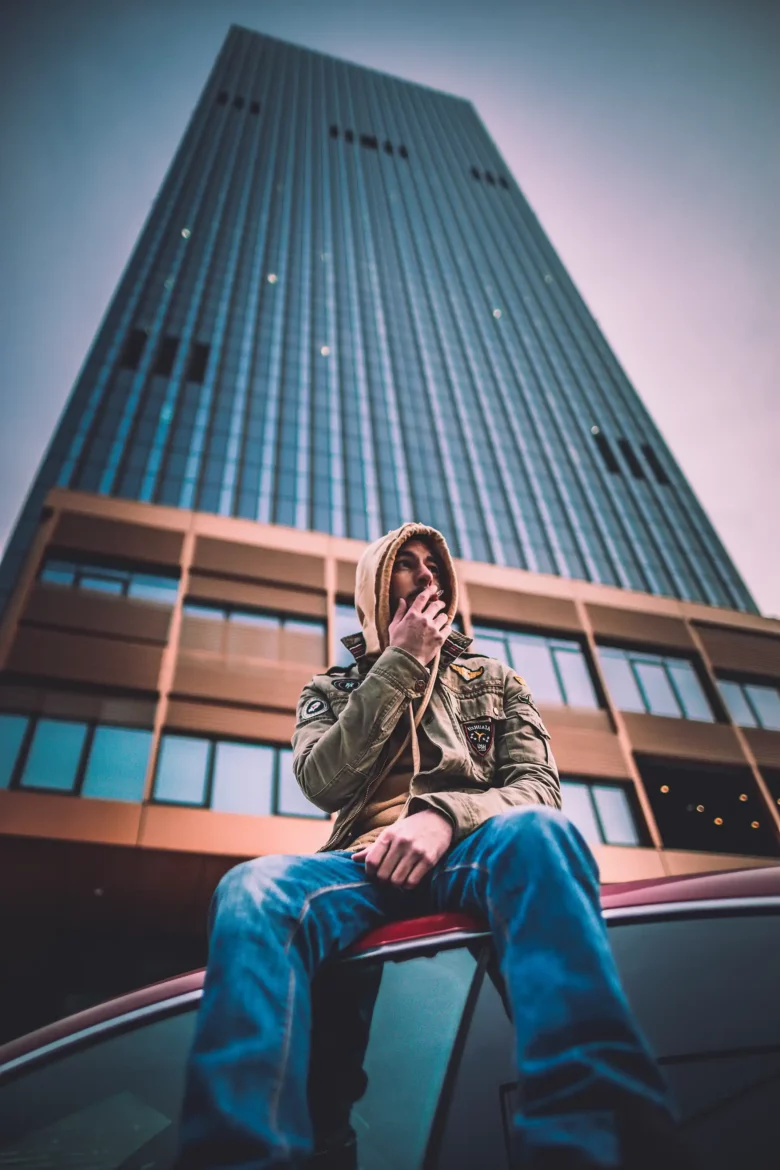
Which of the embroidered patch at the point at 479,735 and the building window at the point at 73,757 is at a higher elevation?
the building window at the point at 73,757

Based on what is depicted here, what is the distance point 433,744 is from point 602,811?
16192mm

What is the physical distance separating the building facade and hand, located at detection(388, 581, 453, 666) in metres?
12.2

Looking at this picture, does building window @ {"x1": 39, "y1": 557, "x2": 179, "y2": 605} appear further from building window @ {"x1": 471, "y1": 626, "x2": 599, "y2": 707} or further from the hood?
the hood

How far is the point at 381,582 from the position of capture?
2592 mm

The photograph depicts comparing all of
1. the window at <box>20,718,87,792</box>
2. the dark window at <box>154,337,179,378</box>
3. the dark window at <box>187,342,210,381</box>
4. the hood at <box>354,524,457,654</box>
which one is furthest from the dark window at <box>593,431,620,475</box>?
the hood at <box>354,524,457,654</box>

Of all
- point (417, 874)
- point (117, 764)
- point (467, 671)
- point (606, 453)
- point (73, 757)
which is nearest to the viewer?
point (417, 874)

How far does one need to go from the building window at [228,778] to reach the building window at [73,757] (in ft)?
1.80

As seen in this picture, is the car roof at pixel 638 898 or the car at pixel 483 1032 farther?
the car roof at pixel 638 898

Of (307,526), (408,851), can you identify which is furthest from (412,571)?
(307,526)

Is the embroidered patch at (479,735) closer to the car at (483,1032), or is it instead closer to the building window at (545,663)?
the car at (483,1032)

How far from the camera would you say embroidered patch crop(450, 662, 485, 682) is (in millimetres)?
2412

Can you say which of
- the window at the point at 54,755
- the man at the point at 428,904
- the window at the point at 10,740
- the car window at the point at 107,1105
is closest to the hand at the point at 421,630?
the man at the point at 428,904

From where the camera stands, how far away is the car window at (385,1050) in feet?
4.60

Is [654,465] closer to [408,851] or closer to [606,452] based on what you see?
[606,452]
